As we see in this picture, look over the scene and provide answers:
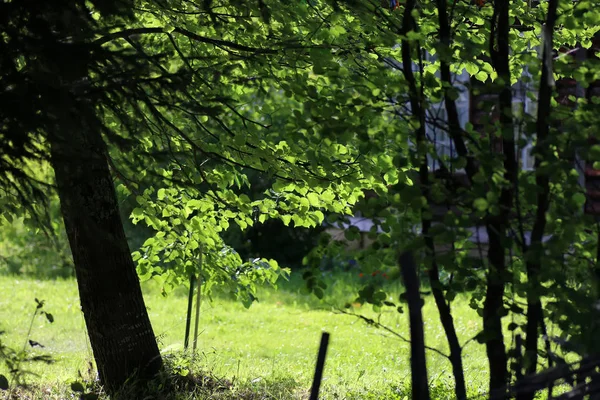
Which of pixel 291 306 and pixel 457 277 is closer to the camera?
pixel 457 277

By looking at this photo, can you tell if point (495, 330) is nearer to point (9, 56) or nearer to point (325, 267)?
point (9, 56)

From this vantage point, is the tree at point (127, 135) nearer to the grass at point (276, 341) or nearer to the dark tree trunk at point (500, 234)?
the grass at point (276, 341)

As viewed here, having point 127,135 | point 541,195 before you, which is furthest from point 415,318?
point 127,135

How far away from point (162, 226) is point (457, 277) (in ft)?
A: 10.4

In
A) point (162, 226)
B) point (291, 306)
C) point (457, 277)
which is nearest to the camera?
point (457, 277)

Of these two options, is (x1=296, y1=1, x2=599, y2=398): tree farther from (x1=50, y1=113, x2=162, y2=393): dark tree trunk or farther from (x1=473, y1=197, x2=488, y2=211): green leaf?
(x1=50, y1=113, x2=162, y2=393): dark tree trunk

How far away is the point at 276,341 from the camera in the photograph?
927 cm

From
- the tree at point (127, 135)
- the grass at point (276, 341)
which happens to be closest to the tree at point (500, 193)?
the tree at point (127, 135)

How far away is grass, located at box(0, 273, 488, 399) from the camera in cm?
624

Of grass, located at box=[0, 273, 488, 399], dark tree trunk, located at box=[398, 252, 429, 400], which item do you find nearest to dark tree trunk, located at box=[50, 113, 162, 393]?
grass, located at box=[0, 273, 488, 399]

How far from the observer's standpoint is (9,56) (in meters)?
3.31

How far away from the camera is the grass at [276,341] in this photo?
6242 millimetres

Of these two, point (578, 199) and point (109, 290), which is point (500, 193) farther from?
point (109, 290)

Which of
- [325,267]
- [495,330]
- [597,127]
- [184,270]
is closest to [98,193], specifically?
[184,270]
